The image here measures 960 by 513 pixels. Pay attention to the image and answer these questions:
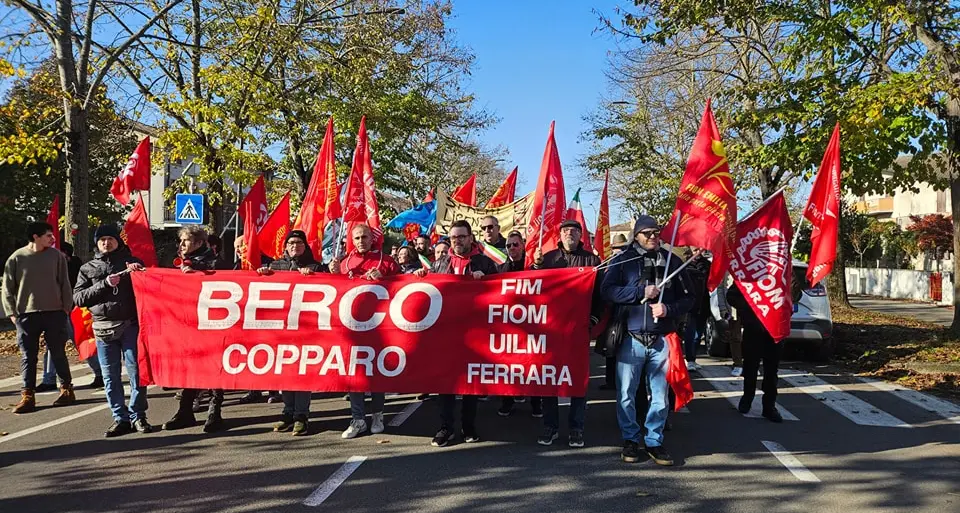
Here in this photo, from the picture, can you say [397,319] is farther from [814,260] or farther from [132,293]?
[814,260]

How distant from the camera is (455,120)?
2623cm

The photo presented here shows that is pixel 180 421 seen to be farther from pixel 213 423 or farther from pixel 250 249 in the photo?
pixel 250 249

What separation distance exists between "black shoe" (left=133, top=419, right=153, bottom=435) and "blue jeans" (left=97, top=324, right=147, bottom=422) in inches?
1.4

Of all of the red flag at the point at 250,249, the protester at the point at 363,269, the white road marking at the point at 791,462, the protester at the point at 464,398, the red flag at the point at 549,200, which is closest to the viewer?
the white road marking at the point at 791,462

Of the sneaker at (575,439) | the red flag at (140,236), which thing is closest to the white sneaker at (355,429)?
the sneaker at (575,439)

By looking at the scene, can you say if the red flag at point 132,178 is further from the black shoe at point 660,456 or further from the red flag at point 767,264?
the red flag at point 767,264

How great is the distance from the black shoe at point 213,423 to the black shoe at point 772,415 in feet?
17.3

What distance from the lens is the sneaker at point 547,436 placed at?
6434 millimetres

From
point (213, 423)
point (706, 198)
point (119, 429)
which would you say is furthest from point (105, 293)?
point (706, 198)

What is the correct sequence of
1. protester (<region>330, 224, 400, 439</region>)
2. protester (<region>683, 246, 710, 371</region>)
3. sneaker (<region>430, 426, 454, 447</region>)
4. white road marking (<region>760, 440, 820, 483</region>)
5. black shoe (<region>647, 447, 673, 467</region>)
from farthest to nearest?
protester (<region>683, 246, 710, 371</region>) < protester (<region>330, 224, 400, 439</region>) < sneaker (<region>430, 426, 454, 447</region>) < black shoe (<region>647, 447, 673, 467</region>) < white road marking (<region>760, 440, 820, 483</region>)

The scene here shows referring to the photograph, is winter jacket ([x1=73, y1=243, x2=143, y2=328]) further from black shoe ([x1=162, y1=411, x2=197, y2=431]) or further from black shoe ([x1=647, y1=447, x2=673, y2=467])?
black shoe ([x1=647, y1=447, x2=673, y2=467])

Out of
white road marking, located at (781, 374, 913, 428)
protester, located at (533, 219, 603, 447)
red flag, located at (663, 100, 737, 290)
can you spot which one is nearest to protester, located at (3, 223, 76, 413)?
protester, located at (533, 219, 603, 447)

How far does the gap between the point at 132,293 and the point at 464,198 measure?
9.30 m

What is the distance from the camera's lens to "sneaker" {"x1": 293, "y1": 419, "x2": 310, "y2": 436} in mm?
6645
